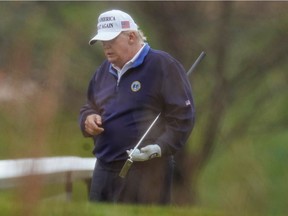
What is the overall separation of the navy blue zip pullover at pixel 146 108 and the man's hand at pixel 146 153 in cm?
4

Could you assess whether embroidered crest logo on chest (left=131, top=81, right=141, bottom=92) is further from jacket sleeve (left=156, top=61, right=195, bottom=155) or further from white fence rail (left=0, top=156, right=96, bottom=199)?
white fence rail (left=0, top=156, right=96, bottom=199)

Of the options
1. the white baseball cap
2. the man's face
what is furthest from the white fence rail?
the white baseball cap

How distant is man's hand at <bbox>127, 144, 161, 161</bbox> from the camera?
7660 millimetres

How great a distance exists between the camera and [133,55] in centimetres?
794

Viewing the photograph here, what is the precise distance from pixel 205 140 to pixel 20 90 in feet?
30.7

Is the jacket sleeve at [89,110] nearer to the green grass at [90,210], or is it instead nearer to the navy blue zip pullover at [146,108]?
the navy blue zip pullover at [146,108]

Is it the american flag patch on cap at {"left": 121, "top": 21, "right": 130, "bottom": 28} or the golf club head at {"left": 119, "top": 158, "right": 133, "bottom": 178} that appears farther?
the american flag patch on cap at {"left": 121, "top": 21, "right": 130, "bottom": 28}

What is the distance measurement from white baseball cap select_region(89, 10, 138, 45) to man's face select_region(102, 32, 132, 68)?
0.03 m

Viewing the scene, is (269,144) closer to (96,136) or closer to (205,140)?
(205,140)

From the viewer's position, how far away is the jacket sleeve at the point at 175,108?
779 cm

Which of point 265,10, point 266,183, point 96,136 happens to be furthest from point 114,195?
point 265,10

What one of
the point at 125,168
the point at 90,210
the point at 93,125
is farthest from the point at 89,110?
the point at 90,210

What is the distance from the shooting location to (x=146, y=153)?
770 centimetres

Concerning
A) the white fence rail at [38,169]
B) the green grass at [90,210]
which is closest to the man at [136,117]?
the white fence rail at [38,169]
